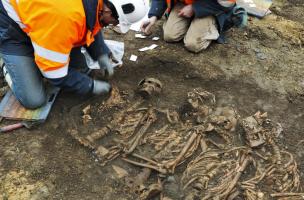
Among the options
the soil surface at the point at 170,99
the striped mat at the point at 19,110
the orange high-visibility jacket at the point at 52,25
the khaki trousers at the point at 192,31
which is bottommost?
the soil surface at the point at 170,99

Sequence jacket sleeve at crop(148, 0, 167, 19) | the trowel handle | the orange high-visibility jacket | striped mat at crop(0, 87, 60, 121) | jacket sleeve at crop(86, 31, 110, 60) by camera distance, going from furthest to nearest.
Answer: jacket sleeve at crop(148, 0, 167, 19)
jacket sleeve at crop(86, 31, 110, 60)
striped mat at crop(0, 87, 60, 121)
the trowel handle
the orange high-visibility jacket

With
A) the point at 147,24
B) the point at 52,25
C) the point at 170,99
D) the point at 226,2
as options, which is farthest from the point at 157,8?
the point at 52,25

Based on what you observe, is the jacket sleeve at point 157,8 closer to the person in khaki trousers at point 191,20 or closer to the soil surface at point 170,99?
the person in khaki trousers at point 191,20

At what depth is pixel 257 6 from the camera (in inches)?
292

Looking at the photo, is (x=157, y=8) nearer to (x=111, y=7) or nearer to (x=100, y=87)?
(x=100, y=87)

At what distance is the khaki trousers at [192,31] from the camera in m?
6.10

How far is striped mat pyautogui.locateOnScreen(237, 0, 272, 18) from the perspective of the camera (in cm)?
721

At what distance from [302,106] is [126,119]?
96.9 inches

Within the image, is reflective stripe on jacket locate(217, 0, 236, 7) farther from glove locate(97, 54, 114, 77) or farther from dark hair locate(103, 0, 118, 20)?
dark hair locate(103, 0, 118, 20)

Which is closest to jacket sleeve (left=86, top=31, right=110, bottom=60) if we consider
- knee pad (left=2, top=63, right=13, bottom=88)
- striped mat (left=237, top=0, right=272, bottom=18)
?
knee pad (left=2, top=63, right=13, bottom=88)

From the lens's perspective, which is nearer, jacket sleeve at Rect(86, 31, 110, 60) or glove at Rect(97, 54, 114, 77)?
jacket sleeve at Rect(86, 31, 110, 60)

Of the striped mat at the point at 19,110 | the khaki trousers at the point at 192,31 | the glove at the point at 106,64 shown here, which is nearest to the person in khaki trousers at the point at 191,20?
the khaki trousers at the point at 192,31

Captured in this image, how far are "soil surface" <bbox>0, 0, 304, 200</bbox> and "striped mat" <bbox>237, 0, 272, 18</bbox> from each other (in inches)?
5.2

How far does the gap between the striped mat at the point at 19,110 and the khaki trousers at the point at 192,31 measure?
7.40 ft
